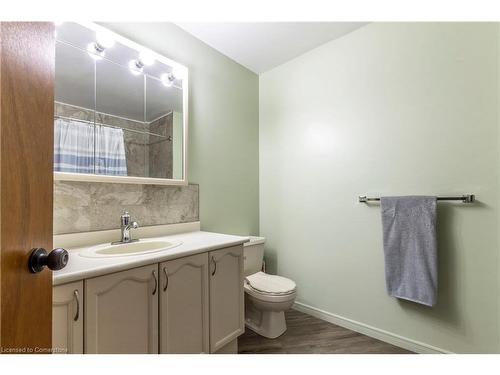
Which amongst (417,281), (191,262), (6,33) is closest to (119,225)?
(191,262)

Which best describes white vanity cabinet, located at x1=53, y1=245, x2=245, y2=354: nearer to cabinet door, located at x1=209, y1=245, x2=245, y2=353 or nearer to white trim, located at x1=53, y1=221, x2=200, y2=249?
cabinet door, located at x1=209, y1=245, x2=245, y2=353

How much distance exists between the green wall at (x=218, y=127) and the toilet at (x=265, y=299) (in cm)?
42

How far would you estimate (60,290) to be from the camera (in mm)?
817

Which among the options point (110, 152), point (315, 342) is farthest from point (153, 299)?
point (315, 342)

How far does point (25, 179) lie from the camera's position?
53 centimetres

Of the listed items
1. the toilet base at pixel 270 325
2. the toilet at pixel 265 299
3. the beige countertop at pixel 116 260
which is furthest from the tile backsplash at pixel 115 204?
the toilet base at pixel 270 325

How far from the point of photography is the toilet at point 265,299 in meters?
1.72

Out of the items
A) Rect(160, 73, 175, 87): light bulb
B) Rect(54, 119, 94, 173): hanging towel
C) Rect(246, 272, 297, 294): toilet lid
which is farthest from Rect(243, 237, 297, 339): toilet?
Rect(160, 73, 175, 87): light bulb

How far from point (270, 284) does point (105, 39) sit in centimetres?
200

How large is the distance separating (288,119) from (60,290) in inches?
81.8

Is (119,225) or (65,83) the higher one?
(65,83)

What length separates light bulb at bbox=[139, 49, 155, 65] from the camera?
1.56 metres

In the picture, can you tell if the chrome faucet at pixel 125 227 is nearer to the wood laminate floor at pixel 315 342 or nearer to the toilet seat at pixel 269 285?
the toilet seat at pixel 269 285
